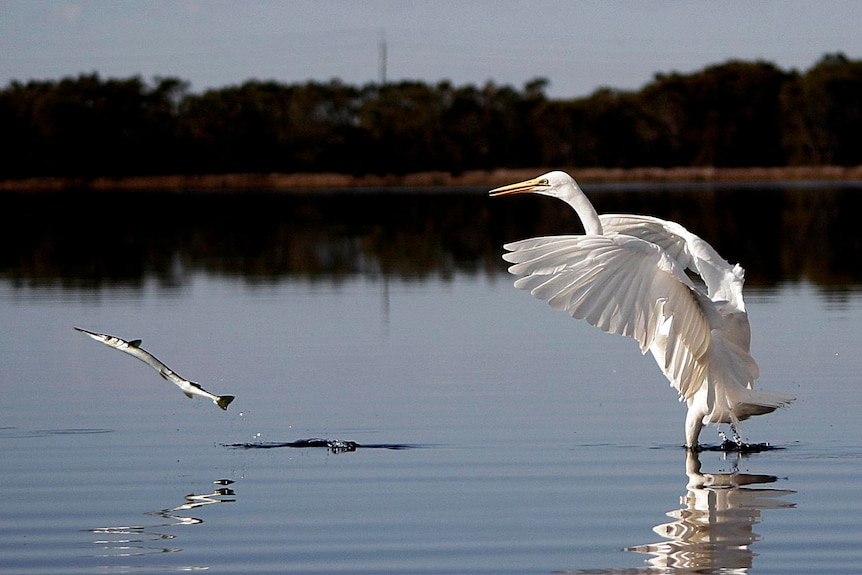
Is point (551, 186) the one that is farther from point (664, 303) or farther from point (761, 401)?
point (761, 401)

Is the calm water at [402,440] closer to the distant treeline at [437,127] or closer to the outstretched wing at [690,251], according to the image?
the outstretched wing at [690,251]

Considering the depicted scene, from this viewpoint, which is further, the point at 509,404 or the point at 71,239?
the point at 71,239

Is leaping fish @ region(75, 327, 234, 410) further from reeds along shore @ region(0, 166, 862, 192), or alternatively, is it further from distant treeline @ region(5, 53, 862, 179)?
distant treeline @ region(5, 53, 862, 179)

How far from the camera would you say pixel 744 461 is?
1059 centimetres

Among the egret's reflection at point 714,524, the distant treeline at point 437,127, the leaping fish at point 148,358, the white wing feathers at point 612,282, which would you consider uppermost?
the distant treeline at point 437,127

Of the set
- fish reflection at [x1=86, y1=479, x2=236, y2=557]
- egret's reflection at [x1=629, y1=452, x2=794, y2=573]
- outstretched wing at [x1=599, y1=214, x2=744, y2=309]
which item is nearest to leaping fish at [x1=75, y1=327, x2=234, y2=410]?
fish reflection at [x1=86, y1=479, x2=236, y2=557]

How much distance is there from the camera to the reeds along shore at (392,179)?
323 feet

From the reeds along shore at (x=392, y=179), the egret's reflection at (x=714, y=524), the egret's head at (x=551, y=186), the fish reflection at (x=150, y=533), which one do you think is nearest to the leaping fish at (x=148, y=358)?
the fish reflection at (x=150, y=533)

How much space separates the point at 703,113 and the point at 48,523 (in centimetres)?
10646

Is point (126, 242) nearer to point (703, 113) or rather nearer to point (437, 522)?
point (437, 522)

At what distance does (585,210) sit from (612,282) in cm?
172

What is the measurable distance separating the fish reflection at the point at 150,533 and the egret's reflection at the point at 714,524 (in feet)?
8.44

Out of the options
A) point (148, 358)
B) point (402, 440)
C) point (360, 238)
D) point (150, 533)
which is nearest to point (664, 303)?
point (402, 440)

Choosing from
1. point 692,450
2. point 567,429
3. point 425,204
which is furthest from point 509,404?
point 425,204
